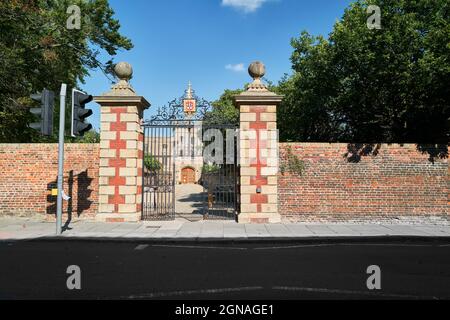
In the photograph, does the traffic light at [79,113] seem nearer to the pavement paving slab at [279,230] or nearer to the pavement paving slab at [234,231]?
the pavement paving slab at [234,231]

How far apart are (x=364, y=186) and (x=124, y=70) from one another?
355 inches

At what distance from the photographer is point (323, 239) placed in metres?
10.5

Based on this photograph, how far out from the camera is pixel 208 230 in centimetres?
1200

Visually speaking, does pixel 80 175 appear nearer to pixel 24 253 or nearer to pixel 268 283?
pixel 24 253

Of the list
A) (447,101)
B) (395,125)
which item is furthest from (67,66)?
(447,101)

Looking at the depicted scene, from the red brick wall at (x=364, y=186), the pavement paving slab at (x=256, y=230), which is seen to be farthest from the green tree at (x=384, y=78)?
the pavement paving slab at (x=256, y=230)

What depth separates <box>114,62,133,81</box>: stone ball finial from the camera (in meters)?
14.1

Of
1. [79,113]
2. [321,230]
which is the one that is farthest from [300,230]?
[79,113]

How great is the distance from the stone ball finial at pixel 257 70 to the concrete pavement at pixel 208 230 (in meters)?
5.06

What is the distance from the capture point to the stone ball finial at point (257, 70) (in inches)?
547

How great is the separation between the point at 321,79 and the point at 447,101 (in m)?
6.35

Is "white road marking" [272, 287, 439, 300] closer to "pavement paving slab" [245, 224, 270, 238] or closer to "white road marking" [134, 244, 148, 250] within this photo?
"white road marking" [134, 244, 148, 250]

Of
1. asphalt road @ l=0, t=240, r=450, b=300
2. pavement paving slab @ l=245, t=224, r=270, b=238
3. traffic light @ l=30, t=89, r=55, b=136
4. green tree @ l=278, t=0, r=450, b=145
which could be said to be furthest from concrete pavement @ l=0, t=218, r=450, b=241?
green tree @ l=278, t=0, r=450, b=145

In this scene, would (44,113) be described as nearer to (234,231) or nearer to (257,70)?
(234,231)
